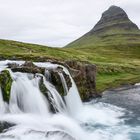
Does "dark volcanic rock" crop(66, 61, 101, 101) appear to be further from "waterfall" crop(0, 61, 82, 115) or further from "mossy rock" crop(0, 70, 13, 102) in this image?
"mossy rock" crop(0, 70, 13, 102)

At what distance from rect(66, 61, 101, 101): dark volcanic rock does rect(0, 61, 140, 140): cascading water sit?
8.90 meters

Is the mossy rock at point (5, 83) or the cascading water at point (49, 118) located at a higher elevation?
the mossy rock at point (5, 83)

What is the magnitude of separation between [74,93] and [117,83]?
3044 cm

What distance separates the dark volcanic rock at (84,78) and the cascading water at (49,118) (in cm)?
890

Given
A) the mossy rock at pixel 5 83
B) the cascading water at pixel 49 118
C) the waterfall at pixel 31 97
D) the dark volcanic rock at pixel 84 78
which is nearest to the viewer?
the cascading water at pixel 49 118

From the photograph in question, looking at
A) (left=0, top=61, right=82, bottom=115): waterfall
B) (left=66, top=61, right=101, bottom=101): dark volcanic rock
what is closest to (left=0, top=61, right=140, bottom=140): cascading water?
(left=0, top=61, right=82, bottom=115): waterfall

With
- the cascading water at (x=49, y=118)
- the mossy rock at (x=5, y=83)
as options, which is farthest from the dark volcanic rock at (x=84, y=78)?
the mossy rock at (x=5, y=83)

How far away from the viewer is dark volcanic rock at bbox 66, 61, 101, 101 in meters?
59.7

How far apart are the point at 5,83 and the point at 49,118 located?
6.44 metres

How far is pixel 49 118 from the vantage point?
39.6 metres

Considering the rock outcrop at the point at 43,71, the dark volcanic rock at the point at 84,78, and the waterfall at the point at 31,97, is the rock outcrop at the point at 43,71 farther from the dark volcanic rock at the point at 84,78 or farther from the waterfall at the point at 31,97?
the dark volcanic rock at the point at 84,78

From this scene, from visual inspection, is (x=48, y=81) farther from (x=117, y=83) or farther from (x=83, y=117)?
(x=117, y=83)

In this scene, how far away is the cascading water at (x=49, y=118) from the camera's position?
3203 centimetres

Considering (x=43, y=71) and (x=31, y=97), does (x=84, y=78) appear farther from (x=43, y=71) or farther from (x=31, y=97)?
(x=31, y=97)
